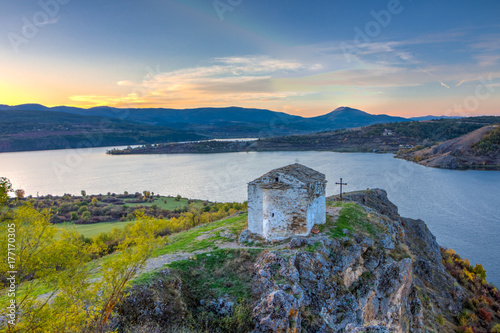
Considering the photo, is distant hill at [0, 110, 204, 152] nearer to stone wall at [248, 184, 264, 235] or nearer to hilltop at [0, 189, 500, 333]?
hilltop at [0, 189, 500, 333]

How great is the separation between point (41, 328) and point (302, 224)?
41.7 feet

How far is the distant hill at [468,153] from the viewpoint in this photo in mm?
84062

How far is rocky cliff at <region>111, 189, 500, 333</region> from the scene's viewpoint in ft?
37.1

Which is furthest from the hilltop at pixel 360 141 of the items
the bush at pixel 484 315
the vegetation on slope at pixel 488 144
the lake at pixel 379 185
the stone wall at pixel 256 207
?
the stone wall at pixel 256 207

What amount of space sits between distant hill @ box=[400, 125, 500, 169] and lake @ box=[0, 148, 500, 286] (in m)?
6.40

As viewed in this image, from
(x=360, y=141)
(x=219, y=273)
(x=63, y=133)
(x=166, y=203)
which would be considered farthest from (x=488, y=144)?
(x=63, y=133)

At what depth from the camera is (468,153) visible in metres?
89.3

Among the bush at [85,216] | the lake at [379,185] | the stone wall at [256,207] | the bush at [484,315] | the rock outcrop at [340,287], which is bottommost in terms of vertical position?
the bush at [484,315]

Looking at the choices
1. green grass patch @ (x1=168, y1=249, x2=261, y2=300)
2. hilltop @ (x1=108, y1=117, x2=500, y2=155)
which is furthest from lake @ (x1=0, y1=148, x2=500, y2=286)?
hilltop @ (x1=108, y1=117, x2=500, y2=155)

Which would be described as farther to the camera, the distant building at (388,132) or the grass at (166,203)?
the distant building at (388,132)

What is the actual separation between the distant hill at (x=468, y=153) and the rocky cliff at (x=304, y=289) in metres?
75.8

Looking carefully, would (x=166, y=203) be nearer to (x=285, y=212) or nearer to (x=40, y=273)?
(x=285, y=212)

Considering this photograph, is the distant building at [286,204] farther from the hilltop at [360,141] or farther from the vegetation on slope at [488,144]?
the hilltop at [360,141]

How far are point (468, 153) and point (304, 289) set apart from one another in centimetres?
10191
